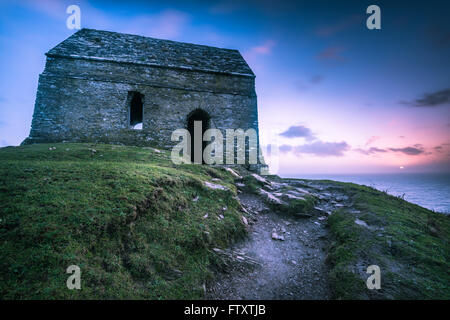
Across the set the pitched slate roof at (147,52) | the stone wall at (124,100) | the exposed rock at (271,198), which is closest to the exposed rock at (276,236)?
Result: the exposed rock at (271,198)

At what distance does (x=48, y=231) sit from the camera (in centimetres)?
380

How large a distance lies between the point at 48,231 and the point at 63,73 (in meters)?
14.9

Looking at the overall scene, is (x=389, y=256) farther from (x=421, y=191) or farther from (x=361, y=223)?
(x=421, y=191)

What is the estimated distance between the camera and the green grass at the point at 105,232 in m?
3.31

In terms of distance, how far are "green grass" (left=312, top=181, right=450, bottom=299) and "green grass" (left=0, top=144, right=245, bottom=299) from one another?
2942 millimetres

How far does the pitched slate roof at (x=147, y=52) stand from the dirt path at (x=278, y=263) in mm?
14109

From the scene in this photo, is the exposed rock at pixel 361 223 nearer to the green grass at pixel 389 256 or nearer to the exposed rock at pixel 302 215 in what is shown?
the green grass at pixel 389 256

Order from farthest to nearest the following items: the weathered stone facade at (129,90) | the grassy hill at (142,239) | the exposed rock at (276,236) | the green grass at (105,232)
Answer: the weathered stone facade at (129,90), the exposed rock at (276,236), the grassy hill at (142,239), the green grass at (105,232)

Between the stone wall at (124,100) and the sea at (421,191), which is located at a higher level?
the stone wall at (124,100)

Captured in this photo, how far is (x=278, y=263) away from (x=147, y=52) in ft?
58.8
